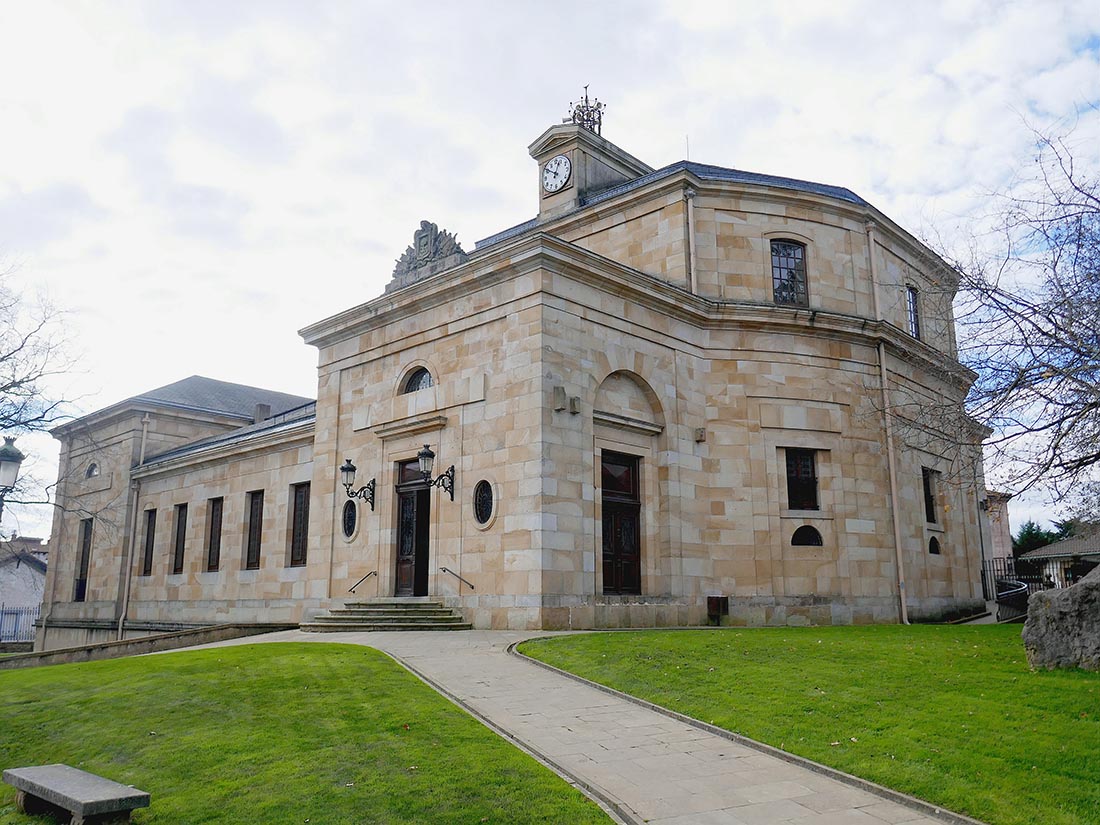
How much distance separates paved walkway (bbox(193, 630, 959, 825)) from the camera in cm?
660

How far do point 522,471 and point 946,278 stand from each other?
27.2ft

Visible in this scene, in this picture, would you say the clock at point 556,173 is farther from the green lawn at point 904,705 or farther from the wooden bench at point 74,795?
the wooden bench at point 74,795

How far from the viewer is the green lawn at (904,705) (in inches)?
276

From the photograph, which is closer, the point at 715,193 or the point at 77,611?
the point at 715,193

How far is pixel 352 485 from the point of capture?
21.9 metres

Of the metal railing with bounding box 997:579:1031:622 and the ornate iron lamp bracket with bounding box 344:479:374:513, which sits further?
the metal railing with bounding box 997:579:1031:622

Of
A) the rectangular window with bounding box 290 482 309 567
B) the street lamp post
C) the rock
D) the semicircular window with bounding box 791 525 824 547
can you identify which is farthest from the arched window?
the street lamp post

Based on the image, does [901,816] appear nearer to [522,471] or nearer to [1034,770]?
[1034,770]

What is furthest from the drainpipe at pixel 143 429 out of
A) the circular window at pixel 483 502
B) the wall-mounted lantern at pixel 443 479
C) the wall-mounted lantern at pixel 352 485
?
the circular window at pixel 483 502

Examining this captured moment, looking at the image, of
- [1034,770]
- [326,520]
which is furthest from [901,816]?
[326,520]

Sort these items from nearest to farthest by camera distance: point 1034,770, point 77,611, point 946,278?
point 1034,770 → point 946,278 → point 77,611

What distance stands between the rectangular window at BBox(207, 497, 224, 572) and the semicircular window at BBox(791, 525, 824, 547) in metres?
19.8

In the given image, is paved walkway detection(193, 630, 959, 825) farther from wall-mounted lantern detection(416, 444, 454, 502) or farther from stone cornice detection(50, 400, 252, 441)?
stone cornice detection(50, 400, 252, 441)

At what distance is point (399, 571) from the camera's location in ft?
67.6
